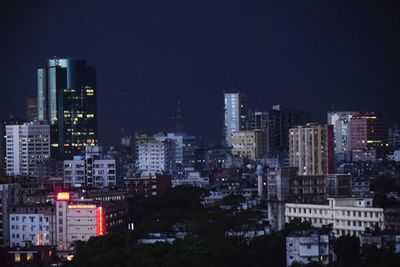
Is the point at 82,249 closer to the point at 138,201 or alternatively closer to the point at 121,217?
the point at 121,217

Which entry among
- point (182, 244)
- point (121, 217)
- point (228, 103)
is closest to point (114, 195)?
point (121, 217)

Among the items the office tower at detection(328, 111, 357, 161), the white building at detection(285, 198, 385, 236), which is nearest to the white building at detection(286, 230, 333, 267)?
the white building at detection(285, 198, 385, 236)

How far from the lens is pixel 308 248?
2553 cm

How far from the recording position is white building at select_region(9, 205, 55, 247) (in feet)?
118

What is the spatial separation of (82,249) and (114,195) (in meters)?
13.3

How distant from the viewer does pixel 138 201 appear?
43406mm

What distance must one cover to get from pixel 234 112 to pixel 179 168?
1424cm

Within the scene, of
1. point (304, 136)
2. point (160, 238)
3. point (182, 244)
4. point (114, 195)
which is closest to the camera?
point (182, 244)

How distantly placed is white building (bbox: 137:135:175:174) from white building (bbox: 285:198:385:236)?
1186 inches

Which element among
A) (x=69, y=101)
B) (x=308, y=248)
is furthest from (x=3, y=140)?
(x=308, y=248)

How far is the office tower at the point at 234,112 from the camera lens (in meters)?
77.1

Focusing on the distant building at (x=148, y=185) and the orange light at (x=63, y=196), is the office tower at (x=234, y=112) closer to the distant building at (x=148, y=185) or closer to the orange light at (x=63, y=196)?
the distant building at (x=148, y=185)

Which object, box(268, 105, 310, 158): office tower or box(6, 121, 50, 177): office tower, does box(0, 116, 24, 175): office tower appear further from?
box(268, 105, 310, 158): office tower

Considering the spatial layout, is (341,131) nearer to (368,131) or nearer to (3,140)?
(368,131)
